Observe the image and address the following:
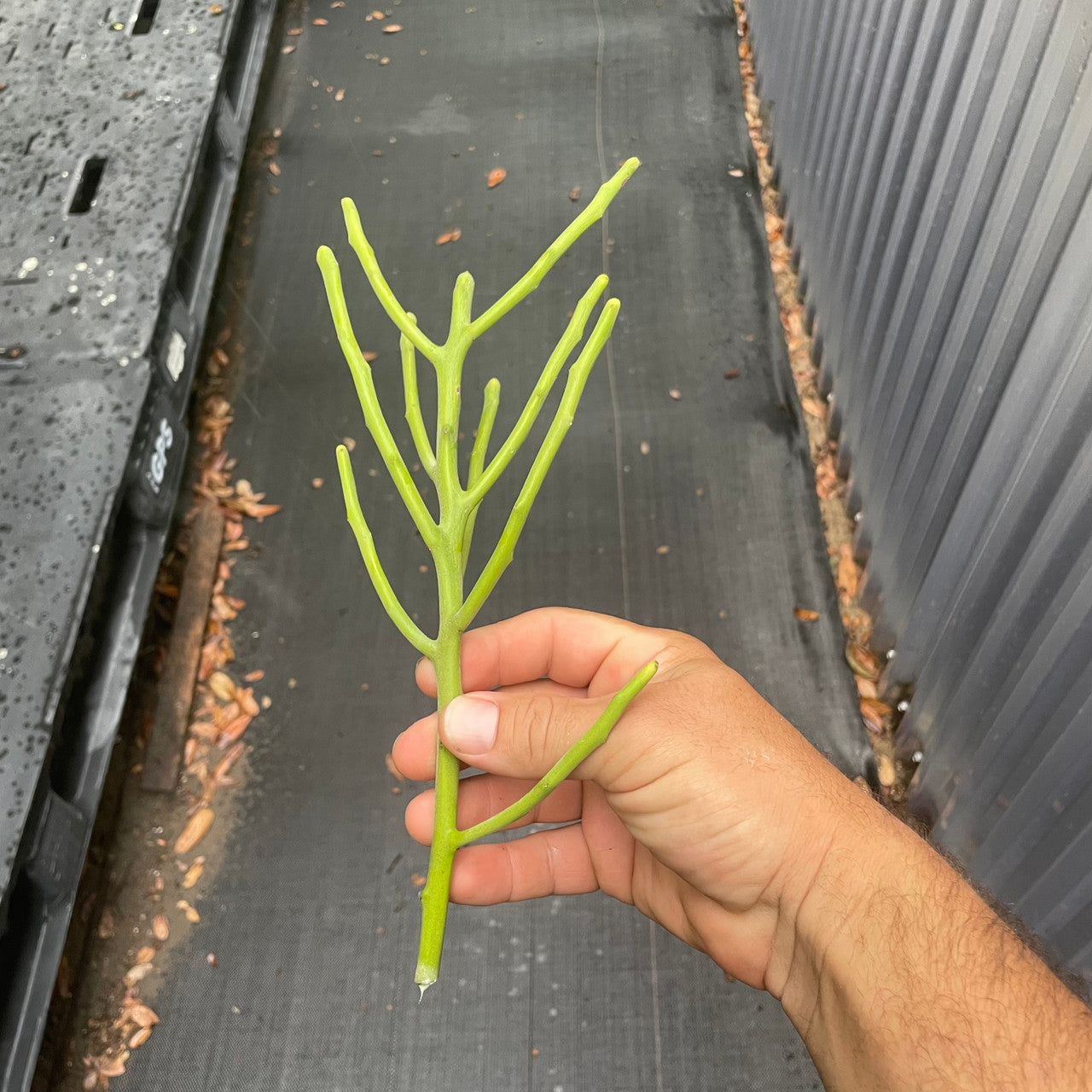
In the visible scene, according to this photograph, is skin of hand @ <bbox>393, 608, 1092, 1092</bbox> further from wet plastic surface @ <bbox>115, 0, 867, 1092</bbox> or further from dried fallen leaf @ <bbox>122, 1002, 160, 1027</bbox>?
dried fallen leaf @ <bbox>122, 1002, 160, 1027</bbox>

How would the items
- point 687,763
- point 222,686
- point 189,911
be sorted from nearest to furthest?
point 687,763, point 189,911, point 222,686

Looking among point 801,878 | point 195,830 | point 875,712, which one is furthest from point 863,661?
point 195,830

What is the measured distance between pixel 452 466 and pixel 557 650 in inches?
16.8

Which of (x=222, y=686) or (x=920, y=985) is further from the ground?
(x=920, y=985)

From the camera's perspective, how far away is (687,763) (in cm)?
93

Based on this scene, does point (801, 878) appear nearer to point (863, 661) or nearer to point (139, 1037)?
point (863, 661)

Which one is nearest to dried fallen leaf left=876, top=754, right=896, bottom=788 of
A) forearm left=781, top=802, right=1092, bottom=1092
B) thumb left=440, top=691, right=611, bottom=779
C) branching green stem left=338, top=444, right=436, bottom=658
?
forearm left=781, top=802, right=1092, bottom=1092

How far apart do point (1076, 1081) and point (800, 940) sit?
0.92 feet

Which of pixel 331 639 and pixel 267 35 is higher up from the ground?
pixel 267 35

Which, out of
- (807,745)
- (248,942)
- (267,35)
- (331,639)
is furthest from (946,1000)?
(267,35)

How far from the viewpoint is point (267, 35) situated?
117 inches

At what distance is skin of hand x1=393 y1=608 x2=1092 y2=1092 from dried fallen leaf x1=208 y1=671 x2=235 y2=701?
939 millimetres

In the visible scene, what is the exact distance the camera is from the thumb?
0.91 m

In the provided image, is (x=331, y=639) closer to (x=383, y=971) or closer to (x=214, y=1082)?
(x=383, y=971)
